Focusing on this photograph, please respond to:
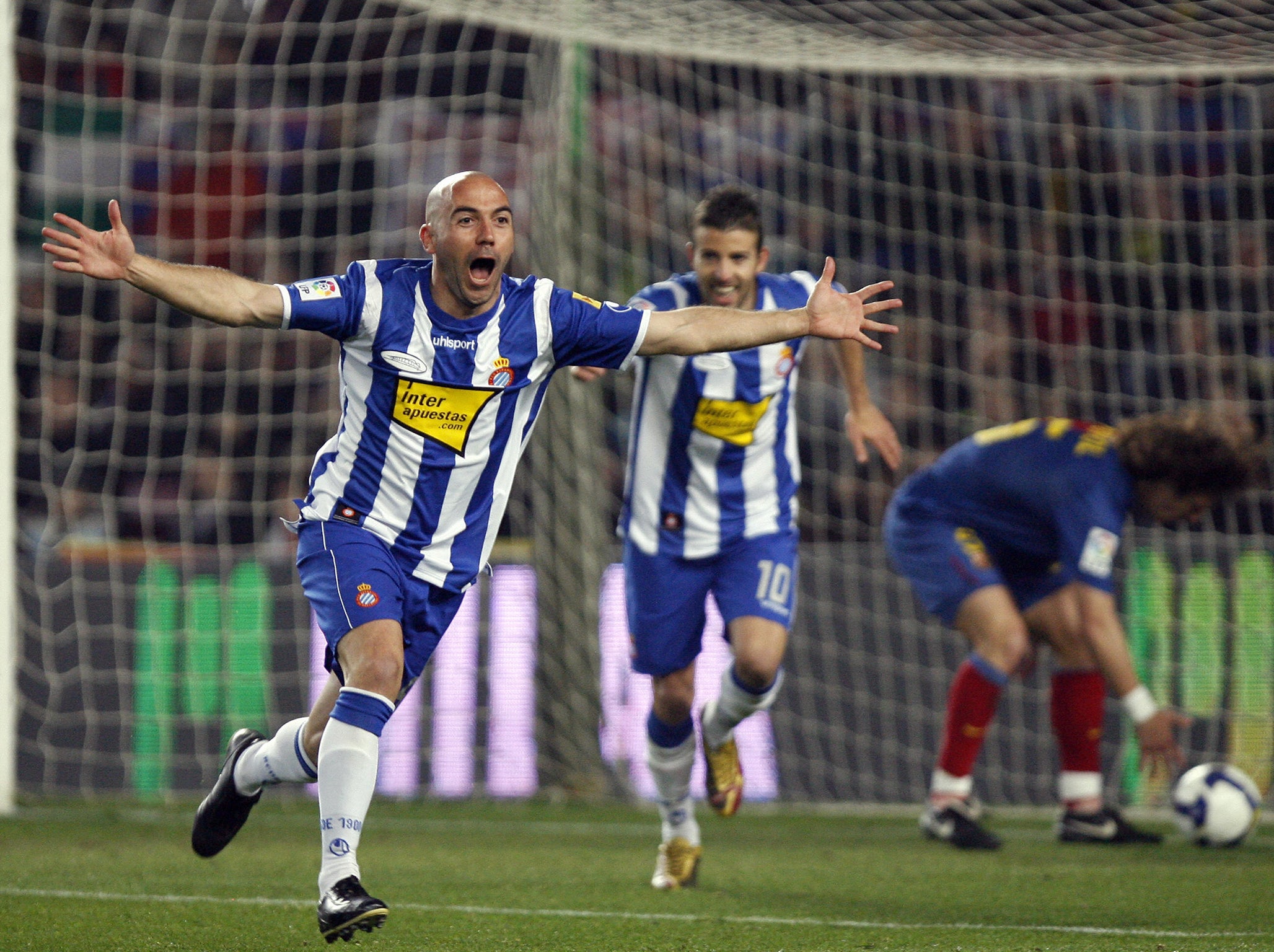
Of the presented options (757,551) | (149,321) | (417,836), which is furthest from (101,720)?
(757,551)

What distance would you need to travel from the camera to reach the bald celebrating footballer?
11.9 ft

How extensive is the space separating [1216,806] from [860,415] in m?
1.94

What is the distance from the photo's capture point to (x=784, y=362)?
16.6ft

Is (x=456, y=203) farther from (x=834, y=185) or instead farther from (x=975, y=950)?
(x=834, y=185)

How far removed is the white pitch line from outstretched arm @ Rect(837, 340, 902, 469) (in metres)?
1.61

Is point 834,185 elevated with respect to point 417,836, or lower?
elevated

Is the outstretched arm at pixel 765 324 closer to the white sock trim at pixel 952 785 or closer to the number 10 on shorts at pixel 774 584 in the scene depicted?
the number 10 on shorts at pixel 774 584

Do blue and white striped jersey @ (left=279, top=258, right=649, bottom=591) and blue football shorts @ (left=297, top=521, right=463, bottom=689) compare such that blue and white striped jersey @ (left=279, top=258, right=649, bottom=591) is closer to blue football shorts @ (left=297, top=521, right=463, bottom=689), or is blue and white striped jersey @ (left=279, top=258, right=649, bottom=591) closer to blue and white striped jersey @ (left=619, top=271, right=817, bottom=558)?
blue football shorts @ (left=297, top=521, right=463, bottom=689)

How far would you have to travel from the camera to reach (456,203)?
3.72m

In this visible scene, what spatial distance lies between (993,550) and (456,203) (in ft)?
11.3

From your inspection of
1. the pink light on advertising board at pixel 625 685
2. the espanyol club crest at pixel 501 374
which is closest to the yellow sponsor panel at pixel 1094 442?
the pink light on advertising board at pixel 625 685

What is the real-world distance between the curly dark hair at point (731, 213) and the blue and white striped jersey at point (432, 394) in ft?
3.57

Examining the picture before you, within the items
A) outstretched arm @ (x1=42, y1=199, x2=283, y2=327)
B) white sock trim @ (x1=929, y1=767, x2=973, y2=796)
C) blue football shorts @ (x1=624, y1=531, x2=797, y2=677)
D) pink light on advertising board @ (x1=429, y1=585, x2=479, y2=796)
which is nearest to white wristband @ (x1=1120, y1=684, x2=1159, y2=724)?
white sock trim @ (x1=929, y1=767, x2=973, y2=796)

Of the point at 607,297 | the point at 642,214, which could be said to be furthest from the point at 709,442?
the point at 642,214
